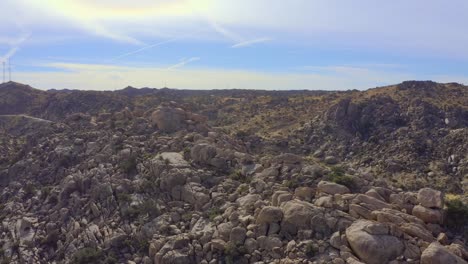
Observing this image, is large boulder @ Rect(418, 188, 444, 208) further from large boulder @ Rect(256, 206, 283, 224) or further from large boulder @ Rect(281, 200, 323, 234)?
large boulder @ Rect(256, 206, 283, 224)

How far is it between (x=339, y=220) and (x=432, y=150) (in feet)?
104

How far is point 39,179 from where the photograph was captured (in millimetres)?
31359

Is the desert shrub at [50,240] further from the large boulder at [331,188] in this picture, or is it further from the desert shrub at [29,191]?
the large boulder at [331,188]

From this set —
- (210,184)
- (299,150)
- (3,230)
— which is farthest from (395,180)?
(3,230)

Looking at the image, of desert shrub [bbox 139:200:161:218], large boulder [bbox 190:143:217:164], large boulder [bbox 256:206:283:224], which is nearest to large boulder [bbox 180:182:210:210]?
desert shrub [bbox 139:200:161:218]

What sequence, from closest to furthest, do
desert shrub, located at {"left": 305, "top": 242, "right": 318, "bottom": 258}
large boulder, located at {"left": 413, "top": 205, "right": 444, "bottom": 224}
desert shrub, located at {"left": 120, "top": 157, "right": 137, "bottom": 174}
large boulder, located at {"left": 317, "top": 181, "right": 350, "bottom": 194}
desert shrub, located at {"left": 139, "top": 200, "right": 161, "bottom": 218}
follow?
desert shrub, located at {"left": 305, "top": 242, "right": 318, "bottom": 258} < large boulder, located at {"left": 413, "top": 205, "right": 444, "bottom": 224} < large boulder, located at {"left": 317, "top": 181, "right": 350, "bottom": 194} < desert shrub, located at {"left": 139, "top": 200, "right": 161, "bottom": 218} < desert shrub, located at {"left": 120, "top": 157, "right": 137, "bottom": 174}

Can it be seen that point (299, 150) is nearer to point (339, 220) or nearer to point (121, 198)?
point (121, 198)

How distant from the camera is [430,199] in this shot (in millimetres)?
19469

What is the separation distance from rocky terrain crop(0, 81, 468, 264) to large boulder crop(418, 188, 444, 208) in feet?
0.13

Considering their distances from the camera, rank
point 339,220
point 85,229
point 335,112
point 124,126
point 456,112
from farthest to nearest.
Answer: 1. point 335,112
2. point 456,112
3. point 124,126
4. point 85,229
5. point 339,220

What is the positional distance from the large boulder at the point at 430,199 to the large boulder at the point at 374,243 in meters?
2.99

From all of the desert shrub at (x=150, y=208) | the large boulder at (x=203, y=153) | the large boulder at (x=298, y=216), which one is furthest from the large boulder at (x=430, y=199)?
the desert shrub at (x=150, y=208)

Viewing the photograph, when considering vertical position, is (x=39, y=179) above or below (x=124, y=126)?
below

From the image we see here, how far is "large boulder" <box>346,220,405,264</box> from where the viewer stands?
16703 millimetres
